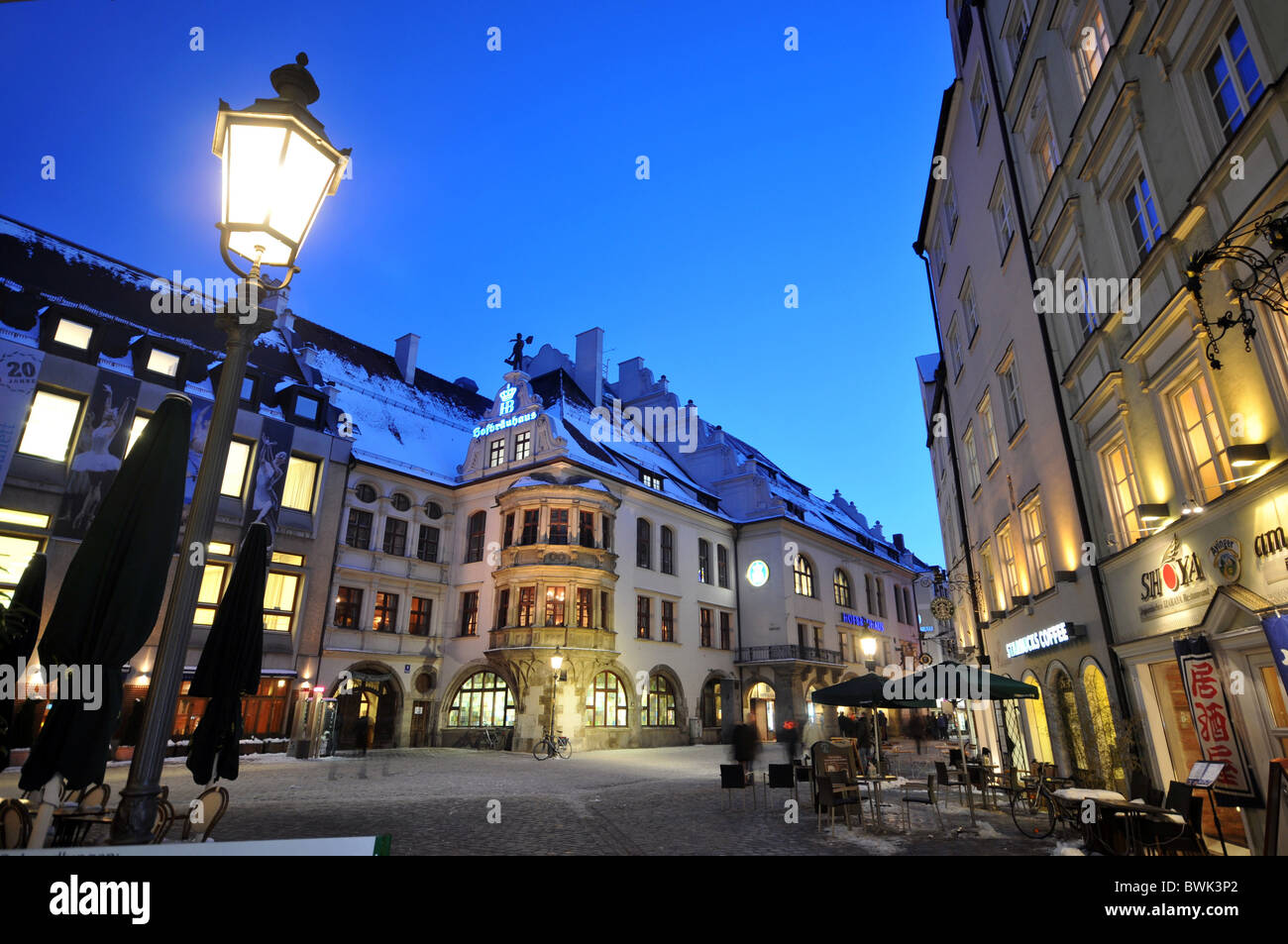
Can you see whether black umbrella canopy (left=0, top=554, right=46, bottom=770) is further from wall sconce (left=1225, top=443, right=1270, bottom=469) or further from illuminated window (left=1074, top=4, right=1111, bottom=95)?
illuminated window (left=1074, top=4, right=1111, bottom=95)

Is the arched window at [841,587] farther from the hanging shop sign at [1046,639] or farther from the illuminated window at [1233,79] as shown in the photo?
the illuminated window at [1233,79]

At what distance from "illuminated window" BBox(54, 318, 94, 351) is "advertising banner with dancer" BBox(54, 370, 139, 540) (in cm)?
152

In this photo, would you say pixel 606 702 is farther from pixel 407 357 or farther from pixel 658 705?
pixel 407 357

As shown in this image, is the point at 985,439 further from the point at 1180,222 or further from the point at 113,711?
the point at 113,711

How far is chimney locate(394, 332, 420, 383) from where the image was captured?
42438 millimetres

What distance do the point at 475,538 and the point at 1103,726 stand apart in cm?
2912

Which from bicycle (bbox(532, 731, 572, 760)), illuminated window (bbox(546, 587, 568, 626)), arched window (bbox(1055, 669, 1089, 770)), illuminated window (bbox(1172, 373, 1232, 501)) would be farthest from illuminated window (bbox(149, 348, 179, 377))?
illuminated window (bbox(1172, 373, 1232, 501))

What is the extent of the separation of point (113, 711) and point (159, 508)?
1.71 m

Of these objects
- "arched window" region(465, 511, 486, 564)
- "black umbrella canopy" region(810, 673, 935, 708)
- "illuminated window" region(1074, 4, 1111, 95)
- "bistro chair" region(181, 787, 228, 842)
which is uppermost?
"illuminated window" region(1074, 4, 1111, 95)

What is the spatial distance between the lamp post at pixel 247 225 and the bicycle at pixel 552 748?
26540mm

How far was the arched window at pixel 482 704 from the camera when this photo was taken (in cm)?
3301

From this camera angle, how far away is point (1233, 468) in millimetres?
8328

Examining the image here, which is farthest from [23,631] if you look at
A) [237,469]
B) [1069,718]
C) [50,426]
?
[237,469]

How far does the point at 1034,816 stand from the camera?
12945mm
